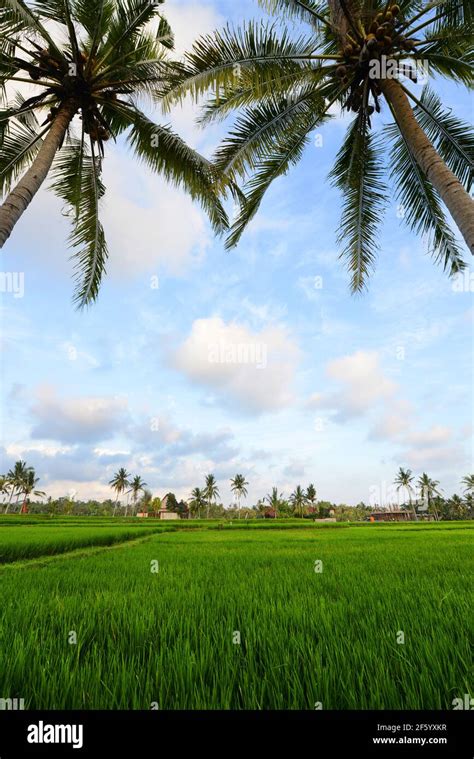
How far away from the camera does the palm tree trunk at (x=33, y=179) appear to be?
183 inches

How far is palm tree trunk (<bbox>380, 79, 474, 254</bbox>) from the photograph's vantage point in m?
4.15

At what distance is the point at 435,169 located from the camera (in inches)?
179

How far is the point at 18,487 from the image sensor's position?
184 feet

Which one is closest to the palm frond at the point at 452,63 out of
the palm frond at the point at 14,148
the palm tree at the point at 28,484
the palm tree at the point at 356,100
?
the palm tree at the point at 356,100

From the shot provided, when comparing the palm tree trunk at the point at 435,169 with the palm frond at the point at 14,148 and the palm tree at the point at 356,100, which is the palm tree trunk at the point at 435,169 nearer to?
the palm tree at the point at 356,100

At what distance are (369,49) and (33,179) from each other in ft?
15.7

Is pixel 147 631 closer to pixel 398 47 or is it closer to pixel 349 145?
pixel 398 47

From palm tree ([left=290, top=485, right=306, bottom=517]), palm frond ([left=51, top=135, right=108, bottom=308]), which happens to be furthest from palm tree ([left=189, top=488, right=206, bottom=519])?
palm frond ([left=51, top=135, right=108, bottom=308])

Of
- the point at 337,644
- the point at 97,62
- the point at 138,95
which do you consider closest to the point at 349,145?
the point at 138,95
